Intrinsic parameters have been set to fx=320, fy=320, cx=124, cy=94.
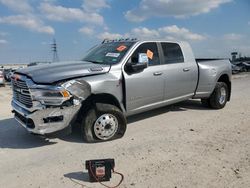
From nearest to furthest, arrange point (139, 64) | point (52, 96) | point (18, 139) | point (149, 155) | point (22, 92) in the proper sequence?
point (149, 155) < point (52, 96) < point (22, 92) < point (18, 139) < point (139, 64)

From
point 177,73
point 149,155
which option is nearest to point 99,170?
point 149,155

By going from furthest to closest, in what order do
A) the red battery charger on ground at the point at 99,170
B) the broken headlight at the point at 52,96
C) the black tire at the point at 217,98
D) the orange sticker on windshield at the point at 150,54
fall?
the black tire at the point at 217,98
the orange sticker on windshield at the point at 150,54
the broken headlight at the point at 52,96
the red battery charger on ground at the point at 99,170

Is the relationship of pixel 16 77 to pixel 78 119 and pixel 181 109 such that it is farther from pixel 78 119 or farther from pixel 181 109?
pixel 181 109

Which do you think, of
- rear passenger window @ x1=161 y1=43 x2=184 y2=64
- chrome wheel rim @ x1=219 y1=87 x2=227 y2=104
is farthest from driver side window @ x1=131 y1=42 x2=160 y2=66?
chrome wheel rim @ x1=219 y1=87 x2=227 y2=104

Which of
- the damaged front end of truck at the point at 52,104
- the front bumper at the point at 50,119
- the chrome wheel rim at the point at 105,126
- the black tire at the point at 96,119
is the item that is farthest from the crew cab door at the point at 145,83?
the front bumper at the point at 50,119

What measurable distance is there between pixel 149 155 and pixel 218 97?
4.34 metres

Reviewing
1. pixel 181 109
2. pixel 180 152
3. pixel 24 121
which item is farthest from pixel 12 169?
pixel 181 109

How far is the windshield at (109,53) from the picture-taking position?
21.0 ft

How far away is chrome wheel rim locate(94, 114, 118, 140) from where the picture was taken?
5.74 meters

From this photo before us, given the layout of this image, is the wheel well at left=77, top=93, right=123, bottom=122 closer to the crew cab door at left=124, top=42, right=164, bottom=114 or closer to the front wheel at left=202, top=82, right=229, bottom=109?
the crew cab door at left=124, top=42, right=164, bottom=114

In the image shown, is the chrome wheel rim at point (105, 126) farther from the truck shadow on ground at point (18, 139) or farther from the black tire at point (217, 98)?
the black tire at point (217, 98)

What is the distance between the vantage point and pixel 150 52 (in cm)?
695

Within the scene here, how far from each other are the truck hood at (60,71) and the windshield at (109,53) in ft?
1.38

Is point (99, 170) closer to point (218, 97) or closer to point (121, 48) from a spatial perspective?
point (121, 48)
